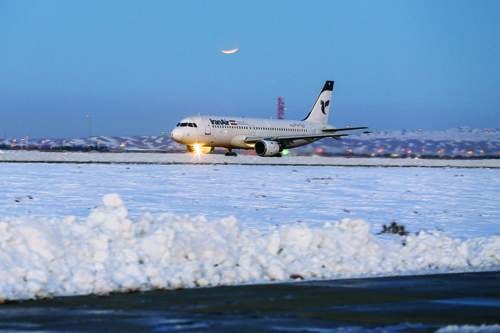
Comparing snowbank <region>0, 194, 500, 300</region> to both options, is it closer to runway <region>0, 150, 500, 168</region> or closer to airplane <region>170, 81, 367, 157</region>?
runway <region>0, 150, 500, 168</region>

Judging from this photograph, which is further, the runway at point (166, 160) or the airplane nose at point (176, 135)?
the airplane nose at point (176, 135)

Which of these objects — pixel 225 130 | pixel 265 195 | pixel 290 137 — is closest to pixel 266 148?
pixel 225 130

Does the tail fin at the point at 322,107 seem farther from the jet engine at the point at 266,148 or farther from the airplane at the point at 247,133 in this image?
the jet engine at the point at 266,148

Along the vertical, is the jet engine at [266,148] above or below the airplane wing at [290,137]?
below

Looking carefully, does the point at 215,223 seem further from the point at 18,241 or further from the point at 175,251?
the point at 18,241

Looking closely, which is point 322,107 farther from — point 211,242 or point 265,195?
point 211,242

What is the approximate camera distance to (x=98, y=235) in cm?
1520

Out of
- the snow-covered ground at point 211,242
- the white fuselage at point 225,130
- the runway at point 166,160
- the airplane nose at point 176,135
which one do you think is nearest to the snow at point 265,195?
the snow-covered ground at point 211,242

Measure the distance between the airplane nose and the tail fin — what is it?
85.6 ft

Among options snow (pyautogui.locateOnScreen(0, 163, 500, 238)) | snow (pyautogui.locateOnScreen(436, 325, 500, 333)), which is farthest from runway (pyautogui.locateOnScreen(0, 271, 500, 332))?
snow (pyautogui.locateOnScreen(0, 163, 500, 238))

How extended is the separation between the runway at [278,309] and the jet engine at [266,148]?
2536 inches

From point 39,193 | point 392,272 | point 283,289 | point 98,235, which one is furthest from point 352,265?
point 39,193

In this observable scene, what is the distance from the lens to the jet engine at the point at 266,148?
79.1 metres

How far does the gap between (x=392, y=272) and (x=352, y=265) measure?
2.22ft
